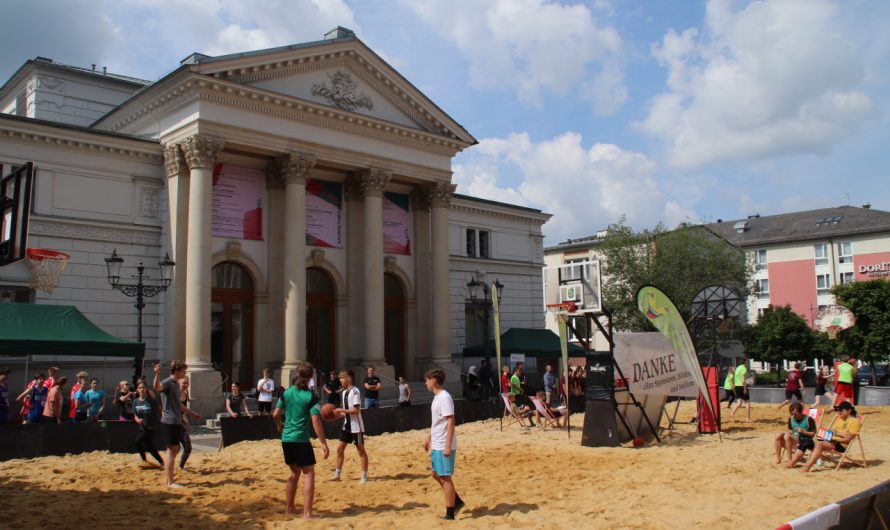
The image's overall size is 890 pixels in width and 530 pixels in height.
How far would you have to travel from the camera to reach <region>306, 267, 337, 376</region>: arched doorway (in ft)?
101

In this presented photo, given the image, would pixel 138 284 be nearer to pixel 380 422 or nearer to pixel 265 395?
pixel 265 395

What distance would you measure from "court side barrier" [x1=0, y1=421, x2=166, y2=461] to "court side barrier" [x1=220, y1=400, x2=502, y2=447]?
1947 mm

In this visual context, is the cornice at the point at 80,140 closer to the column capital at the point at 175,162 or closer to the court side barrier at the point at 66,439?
the column capital at the point at 175,162

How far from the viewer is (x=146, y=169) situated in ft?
87.5

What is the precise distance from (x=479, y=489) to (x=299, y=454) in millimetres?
3361

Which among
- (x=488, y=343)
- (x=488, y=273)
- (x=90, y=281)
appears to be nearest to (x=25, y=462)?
(x=90, y=281)

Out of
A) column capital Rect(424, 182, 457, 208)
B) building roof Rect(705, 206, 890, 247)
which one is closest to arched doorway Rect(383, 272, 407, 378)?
column capital Rect(424, 182, 457, 208)

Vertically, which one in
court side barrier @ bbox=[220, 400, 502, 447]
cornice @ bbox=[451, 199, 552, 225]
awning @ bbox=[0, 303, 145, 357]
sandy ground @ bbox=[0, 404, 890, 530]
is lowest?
sandy ground @ bbox=[0, 404, 890, 530]

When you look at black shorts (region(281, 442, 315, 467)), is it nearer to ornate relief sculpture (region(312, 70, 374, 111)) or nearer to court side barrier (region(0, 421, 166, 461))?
court side barrier (region(0, 421, 166, 461))

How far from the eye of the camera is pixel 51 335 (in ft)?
62.9

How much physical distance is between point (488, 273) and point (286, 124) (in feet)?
49.9

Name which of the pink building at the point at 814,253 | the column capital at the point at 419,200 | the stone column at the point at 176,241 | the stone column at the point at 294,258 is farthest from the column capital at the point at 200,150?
the pink building at the point at 814,253

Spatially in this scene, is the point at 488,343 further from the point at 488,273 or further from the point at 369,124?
the point at 369,124

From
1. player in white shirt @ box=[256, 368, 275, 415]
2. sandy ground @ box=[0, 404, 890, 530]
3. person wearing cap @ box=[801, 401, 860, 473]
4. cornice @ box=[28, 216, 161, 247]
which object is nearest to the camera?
sandy ground @ box=[0, 404, 890, 530]
